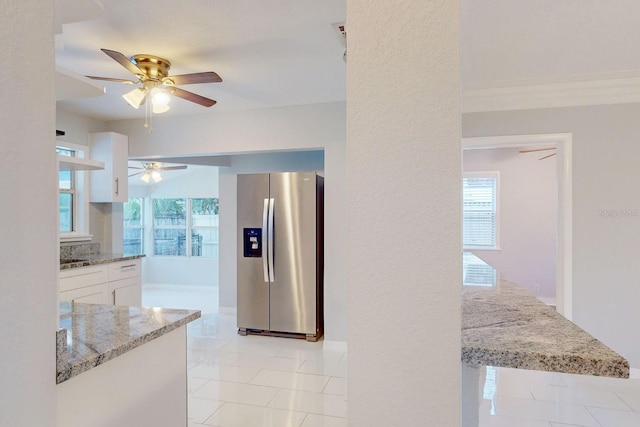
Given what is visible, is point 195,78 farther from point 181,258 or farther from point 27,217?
point 181,258

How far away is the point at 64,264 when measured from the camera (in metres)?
3.10

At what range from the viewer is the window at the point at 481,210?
5.81 meters

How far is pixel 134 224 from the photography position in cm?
781

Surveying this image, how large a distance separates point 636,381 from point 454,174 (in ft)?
11.4

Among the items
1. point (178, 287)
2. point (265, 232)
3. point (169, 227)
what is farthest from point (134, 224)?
point (265, 232)

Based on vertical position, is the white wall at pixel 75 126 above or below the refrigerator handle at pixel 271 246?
→ above

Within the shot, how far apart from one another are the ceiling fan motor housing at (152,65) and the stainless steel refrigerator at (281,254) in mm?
1761

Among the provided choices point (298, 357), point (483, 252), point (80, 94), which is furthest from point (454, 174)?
point (483, 252)

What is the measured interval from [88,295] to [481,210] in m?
5.41

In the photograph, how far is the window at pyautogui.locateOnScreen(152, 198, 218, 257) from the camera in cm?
754

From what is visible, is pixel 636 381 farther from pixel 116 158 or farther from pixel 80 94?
pixel 116 158

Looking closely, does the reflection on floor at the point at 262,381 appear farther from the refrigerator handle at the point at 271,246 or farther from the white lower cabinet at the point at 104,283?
the white lower cabinet at the point at 104,283

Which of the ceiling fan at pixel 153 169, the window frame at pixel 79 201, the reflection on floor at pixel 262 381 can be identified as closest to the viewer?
the reflection on floor at pixel 262 381

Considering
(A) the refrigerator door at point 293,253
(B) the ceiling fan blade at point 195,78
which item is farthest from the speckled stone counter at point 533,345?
(A) the refrigerator door at point 293,253
